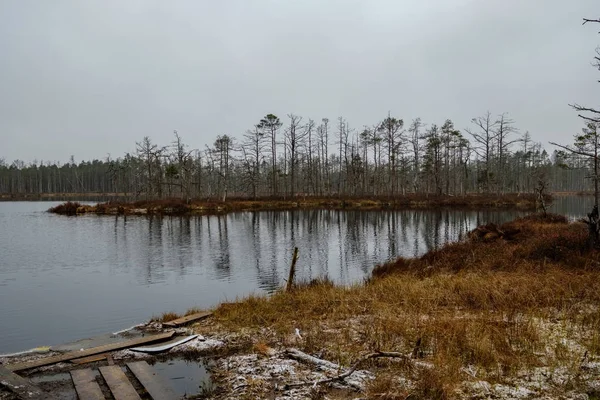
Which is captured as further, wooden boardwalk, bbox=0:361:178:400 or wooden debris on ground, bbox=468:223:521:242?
wooden debris on ground, bbox=468:223:521:242

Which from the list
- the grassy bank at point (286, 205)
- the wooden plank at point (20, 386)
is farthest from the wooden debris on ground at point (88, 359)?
the grassy bank at point (286, 205)

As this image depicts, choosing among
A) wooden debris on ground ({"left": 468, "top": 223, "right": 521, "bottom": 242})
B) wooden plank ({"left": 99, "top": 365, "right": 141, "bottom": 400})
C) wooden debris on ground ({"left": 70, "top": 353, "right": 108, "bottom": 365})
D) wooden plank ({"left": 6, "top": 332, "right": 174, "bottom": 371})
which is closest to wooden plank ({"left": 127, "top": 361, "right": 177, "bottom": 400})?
wooden plank ({"left": 99, "top": 365, "right": 141, "bottom": 400})

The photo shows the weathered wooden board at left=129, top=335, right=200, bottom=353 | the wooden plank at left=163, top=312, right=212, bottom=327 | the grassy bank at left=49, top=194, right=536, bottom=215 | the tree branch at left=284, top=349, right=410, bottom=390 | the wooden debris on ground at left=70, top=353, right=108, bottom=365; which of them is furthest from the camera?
the grassy bank at left=49, top=194, right=536, bottom=215

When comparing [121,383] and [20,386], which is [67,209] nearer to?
[20,386]

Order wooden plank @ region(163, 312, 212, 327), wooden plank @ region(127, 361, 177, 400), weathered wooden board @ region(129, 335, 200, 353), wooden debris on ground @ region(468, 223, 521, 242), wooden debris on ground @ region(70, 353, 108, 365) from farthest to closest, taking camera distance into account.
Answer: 1. wooden debris on ground @ region(468, 223, 521, 242)
2. wooden plank @ region(163, 312, 212, 327)
3. weathered wooden board @ region(129, 335, 200, 353)
4. wooden debris on ground @ region(70, 353, 108, 365)
5. wooden plank @ region(127, 361, 177, 400)

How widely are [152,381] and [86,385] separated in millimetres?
939

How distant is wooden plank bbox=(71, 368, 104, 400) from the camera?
5.68 metres

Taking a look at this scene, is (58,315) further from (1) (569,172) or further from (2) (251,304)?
(1) (569,172)

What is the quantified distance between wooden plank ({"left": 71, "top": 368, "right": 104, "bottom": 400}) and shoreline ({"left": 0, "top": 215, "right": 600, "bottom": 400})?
30.5 inches

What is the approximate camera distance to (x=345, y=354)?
6.62 m

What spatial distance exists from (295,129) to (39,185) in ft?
376

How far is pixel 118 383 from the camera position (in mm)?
6070

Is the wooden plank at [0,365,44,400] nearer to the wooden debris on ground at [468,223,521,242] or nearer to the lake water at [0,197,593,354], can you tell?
the lake water at [0,197,593,354]

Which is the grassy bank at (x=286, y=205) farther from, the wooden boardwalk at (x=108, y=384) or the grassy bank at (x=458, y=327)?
the wooden boardwalk at (x=108, y=384)
